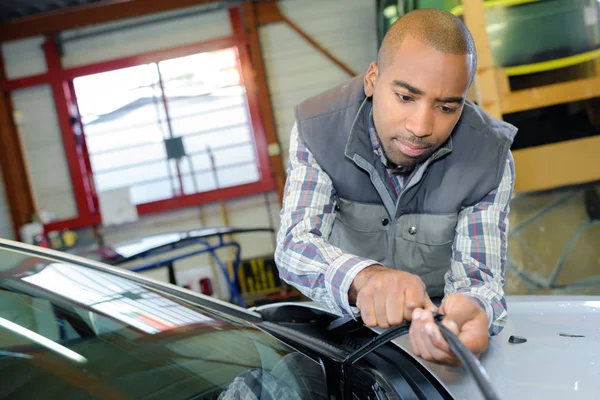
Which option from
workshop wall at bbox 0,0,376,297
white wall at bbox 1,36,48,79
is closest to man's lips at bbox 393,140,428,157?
workshop wall at bbox 0,0,376,297

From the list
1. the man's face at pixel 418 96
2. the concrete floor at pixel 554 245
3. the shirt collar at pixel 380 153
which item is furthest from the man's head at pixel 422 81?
the concrete floor at pixel 554 245

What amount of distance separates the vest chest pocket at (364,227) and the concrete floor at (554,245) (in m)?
1.81

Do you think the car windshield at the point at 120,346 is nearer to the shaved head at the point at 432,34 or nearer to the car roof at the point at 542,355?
the car roof at the point at 542,355

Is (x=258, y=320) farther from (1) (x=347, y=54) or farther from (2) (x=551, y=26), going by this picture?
(1) (x=347, y=54)

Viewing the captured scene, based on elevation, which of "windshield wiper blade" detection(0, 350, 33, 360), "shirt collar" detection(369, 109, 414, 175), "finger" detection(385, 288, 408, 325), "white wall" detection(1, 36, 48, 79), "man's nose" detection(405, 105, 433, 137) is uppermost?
"white wall" detection(1, 36, 48, 79)

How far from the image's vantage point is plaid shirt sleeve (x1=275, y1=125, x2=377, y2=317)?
2.97 ft

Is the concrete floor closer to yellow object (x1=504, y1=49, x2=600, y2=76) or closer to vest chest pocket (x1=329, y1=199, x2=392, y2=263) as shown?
yellow object (x1=504, y1=49, x2=600, y2=76)

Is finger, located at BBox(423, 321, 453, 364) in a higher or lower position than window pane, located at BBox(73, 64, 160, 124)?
lower

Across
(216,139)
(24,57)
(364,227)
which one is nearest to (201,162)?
(216,139)

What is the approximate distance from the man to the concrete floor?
1.79m

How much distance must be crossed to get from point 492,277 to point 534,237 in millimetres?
2022

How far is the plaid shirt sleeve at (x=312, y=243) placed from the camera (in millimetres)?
905

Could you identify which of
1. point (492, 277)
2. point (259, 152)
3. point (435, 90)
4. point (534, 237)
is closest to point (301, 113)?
point (435, 90)

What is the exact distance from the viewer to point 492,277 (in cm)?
103
